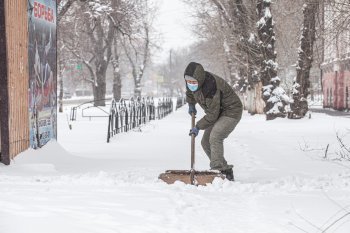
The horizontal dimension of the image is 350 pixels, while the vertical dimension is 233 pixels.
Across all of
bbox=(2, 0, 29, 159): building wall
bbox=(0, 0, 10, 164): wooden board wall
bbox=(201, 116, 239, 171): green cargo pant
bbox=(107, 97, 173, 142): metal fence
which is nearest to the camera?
bbox=(201, 116, 239, 171): green cargo pant

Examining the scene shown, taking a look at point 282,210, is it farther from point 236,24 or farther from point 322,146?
point 236,24

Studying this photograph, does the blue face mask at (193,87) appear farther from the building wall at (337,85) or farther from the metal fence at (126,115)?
the building wall at (337,85)

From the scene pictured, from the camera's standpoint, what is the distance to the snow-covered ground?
4848 millimetres

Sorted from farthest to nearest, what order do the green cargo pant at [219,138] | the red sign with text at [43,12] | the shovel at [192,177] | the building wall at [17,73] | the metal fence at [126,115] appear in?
1. the metal fence at [126,115]
2. the red sign with text at [43,12]
3. the building wall at [17,73]
4. the green cargo pant at [219,138]
5. the shovel at [192,177]

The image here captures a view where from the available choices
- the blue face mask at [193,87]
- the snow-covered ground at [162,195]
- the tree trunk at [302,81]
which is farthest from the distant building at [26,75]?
the tree trunk at [302,81]

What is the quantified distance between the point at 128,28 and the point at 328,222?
15.6 m

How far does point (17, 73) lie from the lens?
867cm

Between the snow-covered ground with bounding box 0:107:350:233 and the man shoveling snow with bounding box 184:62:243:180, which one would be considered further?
the man shoveling snow with bounding box 184:62:243:180

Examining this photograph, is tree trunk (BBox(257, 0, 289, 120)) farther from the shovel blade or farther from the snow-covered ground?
the shovel blade

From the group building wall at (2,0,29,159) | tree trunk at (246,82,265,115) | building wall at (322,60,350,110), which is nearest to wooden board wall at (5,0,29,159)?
building wall at (2,0,29,159)

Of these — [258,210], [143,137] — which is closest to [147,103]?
[143,137]

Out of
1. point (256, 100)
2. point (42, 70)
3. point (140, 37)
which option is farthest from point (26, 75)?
point (256, 100)

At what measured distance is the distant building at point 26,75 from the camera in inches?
324

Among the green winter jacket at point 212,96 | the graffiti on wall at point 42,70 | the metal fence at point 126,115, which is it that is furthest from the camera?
the metal fence at point 126,115
